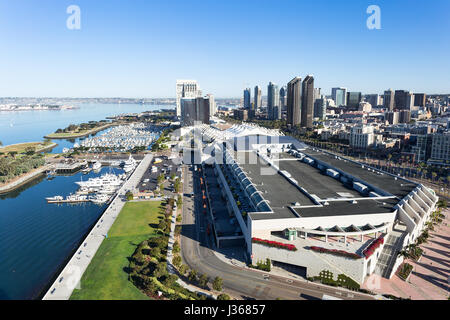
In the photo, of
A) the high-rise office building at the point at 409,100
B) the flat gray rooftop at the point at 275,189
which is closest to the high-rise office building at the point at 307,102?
the high-rise office building at the point at 409,100

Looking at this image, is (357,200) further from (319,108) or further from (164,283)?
(319,108)

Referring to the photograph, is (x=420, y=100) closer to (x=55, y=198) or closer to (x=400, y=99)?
(x=400, y=99)

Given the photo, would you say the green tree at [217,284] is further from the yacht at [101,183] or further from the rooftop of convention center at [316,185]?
the yacht at [101,183]

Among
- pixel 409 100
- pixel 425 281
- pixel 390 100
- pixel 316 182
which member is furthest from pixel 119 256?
pixel 390 100
